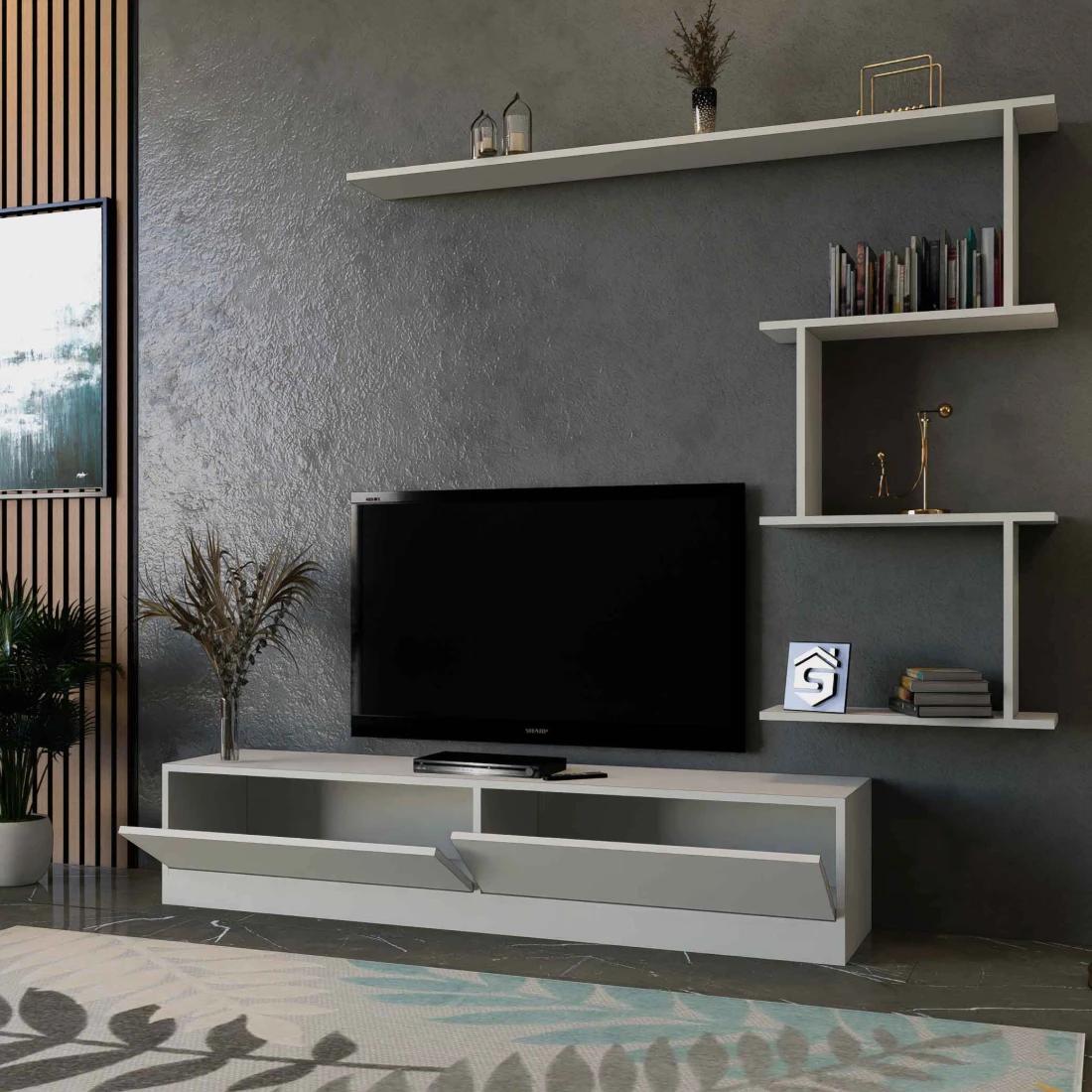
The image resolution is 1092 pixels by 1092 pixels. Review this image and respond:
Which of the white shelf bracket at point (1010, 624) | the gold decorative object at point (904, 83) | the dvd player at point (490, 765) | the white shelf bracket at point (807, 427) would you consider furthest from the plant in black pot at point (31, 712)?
the gold decorative object at point (904, 83)

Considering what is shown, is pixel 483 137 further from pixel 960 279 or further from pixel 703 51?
pixel 960 279

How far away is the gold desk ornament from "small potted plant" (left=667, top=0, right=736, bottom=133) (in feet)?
3.43

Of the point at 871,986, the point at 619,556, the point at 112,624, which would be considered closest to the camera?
the point at 871,986

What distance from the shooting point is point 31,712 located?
4484 millimetres

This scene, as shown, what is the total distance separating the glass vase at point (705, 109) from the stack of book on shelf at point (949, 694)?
1692 millimetres

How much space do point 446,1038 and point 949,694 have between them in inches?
62.4

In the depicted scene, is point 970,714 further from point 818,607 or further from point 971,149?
point 971,149

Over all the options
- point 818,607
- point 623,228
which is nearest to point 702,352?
point 623,228

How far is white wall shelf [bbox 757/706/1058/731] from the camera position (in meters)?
3.59

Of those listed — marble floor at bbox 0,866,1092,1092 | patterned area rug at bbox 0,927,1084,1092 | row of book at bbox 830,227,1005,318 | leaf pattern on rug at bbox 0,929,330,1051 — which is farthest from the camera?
row of book at bbox 830,227,1005,318

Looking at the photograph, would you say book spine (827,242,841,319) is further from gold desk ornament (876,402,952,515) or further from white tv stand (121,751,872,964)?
white tv stand (121,751,872,964)

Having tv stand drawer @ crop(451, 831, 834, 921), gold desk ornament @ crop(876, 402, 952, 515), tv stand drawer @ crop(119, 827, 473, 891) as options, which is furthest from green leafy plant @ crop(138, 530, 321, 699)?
gold desk ornament @ crop(876, 402, 952, 515)

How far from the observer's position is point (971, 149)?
155 inches

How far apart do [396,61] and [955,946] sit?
10.7 feet
